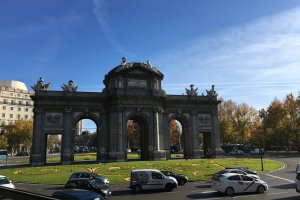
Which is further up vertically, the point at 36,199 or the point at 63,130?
the point at 63,130

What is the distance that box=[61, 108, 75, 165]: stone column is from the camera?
51.4m

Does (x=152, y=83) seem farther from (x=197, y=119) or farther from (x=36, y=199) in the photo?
(x=36, y=199)

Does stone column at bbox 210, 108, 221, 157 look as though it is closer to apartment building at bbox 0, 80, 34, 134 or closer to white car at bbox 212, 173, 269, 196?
white car at bbox 212, 173, 269, 196

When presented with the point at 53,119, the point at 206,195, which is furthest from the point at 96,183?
the point at 53,119

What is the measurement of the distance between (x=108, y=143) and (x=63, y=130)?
27.9 feet

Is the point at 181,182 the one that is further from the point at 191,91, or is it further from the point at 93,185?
the point at 191,91

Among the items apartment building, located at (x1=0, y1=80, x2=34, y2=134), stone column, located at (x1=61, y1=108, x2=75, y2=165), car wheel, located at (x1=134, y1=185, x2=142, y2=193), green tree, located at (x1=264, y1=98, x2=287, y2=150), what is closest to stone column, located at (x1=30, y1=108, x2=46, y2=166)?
stone column, located at (x1=61, y1=108, x2=75, y2=165)

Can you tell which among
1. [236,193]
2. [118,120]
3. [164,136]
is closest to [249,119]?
[164,136]

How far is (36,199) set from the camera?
392 inches

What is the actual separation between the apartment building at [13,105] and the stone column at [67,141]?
3142 inches

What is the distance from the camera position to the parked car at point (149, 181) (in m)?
26.5

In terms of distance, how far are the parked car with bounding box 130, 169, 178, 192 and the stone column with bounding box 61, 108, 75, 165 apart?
27.6 metres

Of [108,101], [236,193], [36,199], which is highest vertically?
[108,101]

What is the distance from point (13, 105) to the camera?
421 feet
